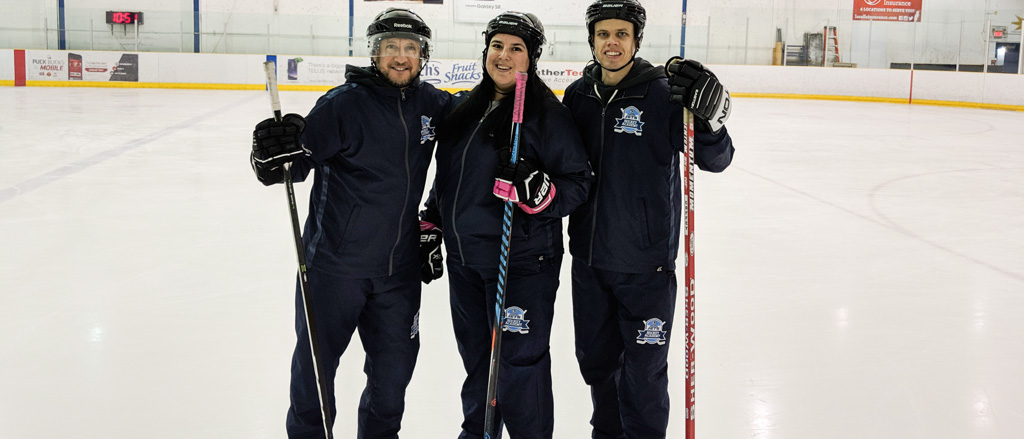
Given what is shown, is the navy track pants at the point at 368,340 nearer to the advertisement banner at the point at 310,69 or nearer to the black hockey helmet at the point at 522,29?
the black hockey helmet at the point at 522,29

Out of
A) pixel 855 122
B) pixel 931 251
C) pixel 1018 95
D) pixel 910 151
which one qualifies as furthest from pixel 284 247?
pixel 1018 95

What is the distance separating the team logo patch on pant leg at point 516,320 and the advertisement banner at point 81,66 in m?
16.3

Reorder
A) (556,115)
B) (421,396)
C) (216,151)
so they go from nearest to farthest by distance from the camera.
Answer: (556,115)
(421,396)
(216,151)

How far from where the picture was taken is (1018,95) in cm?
1576

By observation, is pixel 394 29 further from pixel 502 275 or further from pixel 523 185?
pixel 502 275

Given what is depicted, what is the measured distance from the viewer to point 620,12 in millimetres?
2326

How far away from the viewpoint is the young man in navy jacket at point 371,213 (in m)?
2.21

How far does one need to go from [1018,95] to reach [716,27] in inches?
238

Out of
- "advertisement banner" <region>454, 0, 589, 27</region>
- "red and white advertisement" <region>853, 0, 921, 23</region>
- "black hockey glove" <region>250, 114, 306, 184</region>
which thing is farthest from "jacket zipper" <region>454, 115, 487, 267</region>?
"red and white advertisement" <region>853, 0, 921, 23</region>

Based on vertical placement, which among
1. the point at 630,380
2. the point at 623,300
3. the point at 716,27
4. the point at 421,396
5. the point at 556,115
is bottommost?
the point at 421,396

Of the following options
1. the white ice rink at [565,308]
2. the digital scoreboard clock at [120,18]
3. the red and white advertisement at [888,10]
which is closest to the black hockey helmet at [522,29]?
the white ice rink at [565,308]

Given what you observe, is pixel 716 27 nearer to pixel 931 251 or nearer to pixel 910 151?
pixel 910 151

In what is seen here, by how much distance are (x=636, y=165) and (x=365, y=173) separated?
73cm

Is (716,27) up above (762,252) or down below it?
above
